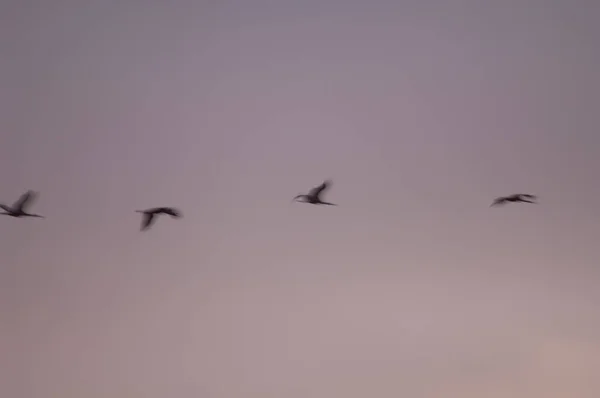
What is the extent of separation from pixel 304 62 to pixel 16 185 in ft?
3.58

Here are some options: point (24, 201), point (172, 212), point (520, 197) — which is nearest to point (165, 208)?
point (172, 212)

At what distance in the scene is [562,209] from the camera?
89.2 inches

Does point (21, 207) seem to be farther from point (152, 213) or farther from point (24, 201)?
point (152, 213)

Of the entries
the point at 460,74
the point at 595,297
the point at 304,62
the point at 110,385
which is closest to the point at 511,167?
the point at 460,74

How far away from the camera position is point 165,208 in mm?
2215

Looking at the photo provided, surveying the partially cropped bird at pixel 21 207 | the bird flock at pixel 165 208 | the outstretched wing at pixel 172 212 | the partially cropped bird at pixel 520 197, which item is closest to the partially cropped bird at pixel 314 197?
the bird flock at pixel 165 208

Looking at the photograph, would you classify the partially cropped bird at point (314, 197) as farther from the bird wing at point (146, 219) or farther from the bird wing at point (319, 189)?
the bird wing at point (146, 219)

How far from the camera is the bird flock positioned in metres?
2.18

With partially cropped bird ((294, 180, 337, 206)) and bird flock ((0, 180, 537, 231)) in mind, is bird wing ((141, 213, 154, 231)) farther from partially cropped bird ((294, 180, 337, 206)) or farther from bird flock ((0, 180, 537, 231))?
partially cropped bird ((294, 180, 337, 206))

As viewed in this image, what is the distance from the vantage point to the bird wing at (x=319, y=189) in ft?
7.39

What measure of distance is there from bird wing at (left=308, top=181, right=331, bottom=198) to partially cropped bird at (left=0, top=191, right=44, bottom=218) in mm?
940

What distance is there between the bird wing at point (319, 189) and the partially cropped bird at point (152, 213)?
468 mm

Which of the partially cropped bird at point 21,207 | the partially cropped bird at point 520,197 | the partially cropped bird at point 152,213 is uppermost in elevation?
the partially cropped bird at point 520,197

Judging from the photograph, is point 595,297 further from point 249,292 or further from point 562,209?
point 249,292
